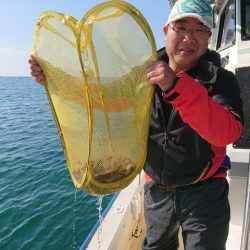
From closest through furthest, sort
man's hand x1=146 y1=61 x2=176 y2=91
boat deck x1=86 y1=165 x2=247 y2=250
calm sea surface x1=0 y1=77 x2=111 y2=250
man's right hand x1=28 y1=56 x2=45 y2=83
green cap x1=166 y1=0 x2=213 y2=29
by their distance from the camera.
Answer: man's hand x1=146 y1=61 x2=176 y2=91 → green cap x1=166 y1=0 x2=213 y2=29 → man's right hand x1=28 y1=56 x2=45 y2=83 → boat deck x1=86 y1=165 x2=247 y2=250 → calm sea surface x1=0 y1=77 x2=111 y2=250

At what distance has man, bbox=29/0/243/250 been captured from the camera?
183 cm

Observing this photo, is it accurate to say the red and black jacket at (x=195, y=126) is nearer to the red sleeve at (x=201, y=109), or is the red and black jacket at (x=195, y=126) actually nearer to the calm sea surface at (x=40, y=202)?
the red sleeve at (x=201, y=109)

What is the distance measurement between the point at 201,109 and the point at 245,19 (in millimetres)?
2846

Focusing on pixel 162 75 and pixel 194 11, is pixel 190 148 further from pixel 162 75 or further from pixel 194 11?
pixel 194 11

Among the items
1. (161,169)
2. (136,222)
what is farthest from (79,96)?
(136,222)

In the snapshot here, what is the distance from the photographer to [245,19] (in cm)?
387

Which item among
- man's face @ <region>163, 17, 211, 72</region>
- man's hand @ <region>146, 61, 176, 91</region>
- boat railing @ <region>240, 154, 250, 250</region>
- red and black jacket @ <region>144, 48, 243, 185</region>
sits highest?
man's face @ <region>163, 17, 211, 72</region>

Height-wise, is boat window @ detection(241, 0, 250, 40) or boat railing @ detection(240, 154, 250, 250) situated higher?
boat window @ detection(241, 0, 250, 40)

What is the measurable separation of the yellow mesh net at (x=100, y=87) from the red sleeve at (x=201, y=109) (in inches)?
12.8

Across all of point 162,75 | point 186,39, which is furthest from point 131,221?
point 162,75

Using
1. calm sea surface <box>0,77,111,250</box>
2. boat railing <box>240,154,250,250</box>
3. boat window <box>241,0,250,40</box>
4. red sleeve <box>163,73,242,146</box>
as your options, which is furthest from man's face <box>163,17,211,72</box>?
calm sea surface <box>0,77,111,250</box>

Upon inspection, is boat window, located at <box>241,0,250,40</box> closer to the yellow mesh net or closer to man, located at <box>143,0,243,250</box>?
man, located at <box>143,0,243,250</box>

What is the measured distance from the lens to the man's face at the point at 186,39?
1896 mm

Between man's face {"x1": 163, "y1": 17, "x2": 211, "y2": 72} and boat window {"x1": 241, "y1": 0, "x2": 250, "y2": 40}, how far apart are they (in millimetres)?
2086
